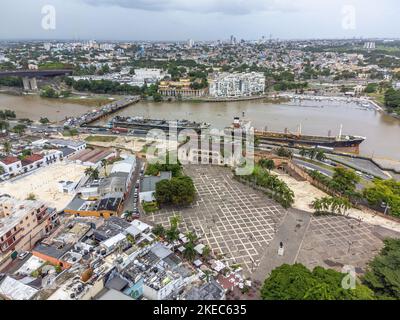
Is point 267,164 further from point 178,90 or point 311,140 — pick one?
point 178,90

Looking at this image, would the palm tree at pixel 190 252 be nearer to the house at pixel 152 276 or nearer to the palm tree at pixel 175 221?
the house at pixel 152 276

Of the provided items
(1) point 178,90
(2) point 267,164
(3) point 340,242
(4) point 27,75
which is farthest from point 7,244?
(4) point 27,75

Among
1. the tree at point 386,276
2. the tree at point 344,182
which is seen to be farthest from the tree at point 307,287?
the tree at point 344,182

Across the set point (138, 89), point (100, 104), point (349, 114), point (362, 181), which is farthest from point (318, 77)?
point (362, 181)

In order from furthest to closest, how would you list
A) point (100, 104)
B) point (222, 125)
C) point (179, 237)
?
point (100, 104)
point (222, 125)
point (179, 237)
